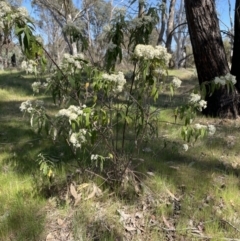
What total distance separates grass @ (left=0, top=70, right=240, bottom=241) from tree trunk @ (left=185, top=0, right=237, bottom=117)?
1.22 meters

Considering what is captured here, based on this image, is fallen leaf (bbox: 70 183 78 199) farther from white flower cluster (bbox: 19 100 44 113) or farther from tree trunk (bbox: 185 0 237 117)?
tree trunk (bbox: 185 0 237 117)

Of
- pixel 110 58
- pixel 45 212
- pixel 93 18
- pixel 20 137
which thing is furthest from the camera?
pixel 93 18

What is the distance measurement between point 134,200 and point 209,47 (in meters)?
2.91

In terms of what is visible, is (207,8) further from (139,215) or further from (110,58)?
(139,215)

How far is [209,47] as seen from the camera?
15.1 feet

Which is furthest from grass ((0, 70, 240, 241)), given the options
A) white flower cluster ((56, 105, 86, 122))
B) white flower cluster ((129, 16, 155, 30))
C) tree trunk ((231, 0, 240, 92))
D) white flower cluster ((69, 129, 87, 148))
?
tree trunk ((231, 0, 240, 92))

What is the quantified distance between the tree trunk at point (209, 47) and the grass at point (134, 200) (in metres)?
1.22

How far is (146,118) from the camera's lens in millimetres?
2514

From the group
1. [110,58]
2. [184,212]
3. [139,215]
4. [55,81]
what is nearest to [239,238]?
[184,212]

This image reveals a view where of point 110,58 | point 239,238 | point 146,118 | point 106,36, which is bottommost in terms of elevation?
point 239,238

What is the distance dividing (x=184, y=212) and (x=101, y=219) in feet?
2.40

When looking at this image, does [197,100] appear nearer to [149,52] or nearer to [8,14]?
[149,52]

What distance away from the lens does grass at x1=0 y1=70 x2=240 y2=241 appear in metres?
2.41

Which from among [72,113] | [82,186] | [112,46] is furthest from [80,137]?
[112,46]
